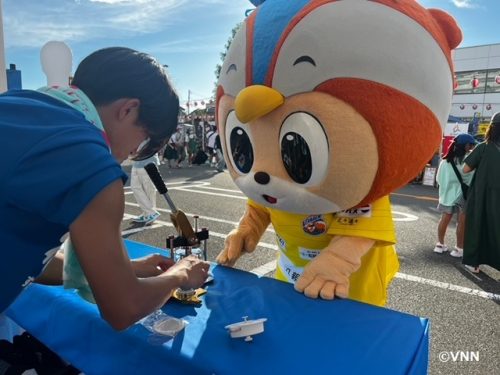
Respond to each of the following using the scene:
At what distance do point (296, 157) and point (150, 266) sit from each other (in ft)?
2.24

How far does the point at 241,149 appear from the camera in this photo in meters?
1.72

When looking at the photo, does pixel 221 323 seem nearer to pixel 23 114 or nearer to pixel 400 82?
pixel 23 114

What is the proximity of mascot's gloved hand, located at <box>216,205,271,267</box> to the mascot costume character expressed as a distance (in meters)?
0.42

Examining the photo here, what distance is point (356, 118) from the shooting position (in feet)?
4.70

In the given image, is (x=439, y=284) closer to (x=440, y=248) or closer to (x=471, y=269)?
(x=471, y=269)

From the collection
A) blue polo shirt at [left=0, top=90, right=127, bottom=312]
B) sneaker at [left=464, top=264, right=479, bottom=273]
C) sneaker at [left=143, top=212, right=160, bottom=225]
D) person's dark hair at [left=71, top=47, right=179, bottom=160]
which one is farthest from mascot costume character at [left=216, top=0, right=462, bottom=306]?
sneaker at [left=143, top=212, right=160, bottom=225]

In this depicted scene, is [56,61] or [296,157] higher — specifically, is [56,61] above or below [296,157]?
above

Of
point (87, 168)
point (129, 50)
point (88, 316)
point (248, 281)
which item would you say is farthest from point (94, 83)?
point (248, 281)

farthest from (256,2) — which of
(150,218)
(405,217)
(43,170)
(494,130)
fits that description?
(405,217)

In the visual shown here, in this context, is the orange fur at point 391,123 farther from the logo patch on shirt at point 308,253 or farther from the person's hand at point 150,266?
the person's hand at point 150,266

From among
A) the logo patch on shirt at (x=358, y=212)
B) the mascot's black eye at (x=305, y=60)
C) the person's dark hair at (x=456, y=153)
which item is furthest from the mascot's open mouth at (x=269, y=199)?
the person's dark hair at (x=456, y=153)

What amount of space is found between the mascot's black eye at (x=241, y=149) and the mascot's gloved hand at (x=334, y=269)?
496 millimetres

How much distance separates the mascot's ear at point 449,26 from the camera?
1.59 metres

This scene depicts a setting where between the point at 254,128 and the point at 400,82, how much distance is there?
57 cm
